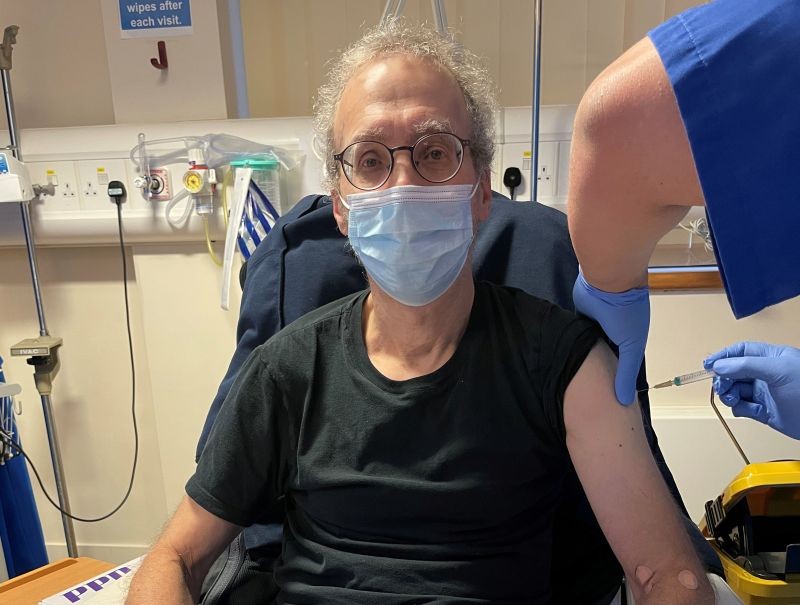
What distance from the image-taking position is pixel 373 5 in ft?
6.70

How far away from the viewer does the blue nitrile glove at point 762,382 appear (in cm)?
110

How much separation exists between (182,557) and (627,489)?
0.75m

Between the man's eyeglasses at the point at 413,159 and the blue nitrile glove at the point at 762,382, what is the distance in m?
0.62

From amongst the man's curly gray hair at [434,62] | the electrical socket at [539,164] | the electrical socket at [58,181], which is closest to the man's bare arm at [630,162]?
the man's curly gray hair at [434,62]

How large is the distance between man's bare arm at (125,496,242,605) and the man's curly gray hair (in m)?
0.65

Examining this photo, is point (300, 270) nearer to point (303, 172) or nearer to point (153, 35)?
point (303, 172)

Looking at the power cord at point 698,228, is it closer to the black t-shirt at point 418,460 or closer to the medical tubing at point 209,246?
the black t-shirt at point 418,460

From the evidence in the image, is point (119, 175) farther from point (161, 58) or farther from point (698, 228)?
point (698, 228)

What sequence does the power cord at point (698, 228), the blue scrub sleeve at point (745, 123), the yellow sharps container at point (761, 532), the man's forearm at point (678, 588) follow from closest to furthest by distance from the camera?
the blue scrub sleeve at point (745, 123) → the man's forearm at point (678, 588) → the yellow sharps container at point (761, 532) → the power cord at point (698, 228)

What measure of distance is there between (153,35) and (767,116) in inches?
72.5

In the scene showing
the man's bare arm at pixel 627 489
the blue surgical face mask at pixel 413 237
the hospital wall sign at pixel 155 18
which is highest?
the hospital wall sign at pixel 155 18

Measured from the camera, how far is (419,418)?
1.07 m

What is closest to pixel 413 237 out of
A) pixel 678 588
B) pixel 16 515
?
pixel 678 588

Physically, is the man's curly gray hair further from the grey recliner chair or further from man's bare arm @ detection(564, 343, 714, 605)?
man's bare arm @ detection(564, 343, 714, 605)
